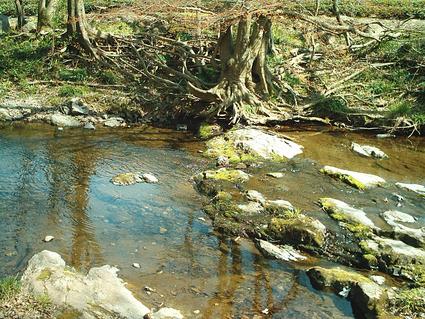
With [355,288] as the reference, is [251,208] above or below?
below

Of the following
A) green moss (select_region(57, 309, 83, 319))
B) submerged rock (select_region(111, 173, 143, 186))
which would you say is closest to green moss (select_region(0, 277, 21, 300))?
green moss (select_region(57, 309, 83, 319))

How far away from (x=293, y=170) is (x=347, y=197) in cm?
159

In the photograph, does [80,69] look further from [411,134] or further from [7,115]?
[411,134]

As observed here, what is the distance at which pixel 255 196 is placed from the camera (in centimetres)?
868

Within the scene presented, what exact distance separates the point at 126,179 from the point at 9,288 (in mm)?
4346

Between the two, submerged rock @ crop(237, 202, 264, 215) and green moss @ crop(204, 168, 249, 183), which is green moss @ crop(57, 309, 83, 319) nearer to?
submerged rock @ crop(237, 202, 264, 215)

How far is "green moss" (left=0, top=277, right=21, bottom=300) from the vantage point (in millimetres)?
5059

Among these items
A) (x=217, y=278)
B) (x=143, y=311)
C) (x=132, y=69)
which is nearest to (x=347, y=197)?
(x=217, y=278)

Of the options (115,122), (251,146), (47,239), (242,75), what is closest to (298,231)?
(47,239)

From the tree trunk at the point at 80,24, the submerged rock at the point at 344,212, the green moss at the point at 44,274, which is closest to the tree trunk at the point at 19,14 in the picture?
the tree trunk at the point at 80,24

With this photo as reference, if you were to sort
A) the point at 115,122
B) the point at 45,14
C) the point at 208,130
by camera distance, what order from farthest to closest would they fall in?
the point at 45,14 < the point at 115,122 < the point at 208,130

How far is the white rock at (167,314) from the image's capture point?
5.27 m

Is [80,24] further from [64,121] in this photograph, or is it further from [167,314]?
[167,314]

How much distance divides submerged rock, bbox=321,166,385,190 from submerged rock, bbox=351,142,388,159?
1.74 meters
